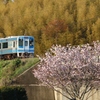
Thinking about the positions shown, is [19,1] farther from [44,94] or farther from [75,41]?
[44,94]

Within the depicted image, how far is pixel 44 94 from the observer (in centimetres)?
2612

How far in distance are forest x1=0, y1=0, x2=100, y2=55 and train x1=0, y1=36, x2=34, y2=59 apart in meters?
4.96

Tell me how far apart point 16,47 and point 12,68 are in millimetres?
6673

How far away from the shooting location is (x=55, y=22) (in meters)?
45.2

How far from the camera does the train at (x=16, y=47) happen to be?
121ft

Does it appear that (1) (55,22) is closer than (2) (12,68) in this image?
No

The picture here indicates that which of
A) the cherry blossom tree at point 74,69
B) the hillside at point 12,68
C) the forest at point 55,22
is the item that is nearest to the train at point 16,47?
the hillside at point 12,68

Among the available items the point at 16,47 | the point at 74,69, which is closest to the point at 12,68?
the point at 16,47

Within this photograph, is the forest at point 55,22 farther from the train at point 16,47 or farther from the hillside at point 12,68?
the hillside at point 12,68

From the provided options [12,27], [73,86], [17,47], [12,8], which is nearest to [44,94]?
[73,86]

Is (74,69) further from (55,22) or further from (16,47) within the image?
(55,22)

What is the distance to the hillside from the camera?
92.8 ft

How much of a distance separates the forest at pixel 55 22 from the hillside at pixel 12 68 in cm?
1121

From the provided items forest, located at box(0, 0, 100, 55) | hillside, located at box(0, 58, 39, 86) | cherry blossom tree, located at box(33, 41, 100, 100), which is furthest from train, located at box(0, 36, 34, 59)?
cherry blossom tree, located at box(33, 41, 100, 100)
